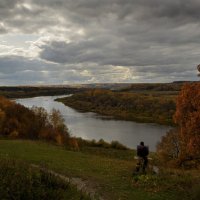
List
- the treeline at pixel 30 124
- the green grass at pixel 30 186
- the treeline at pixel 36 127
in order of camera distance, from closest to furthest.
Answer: the green grass at pixel 30 186 → the treeline at pixel 36 127 → the treeline at pixel 30 124

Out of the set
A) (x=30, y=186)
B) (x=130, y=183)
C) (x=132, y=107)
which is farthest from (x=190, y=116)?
(x=132, y=107)

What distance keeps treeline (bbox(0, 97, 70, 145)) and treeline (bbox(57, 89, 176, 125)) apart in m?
47.2

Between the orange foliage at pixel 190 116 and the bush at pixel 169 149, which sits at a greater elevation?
the orange foliage at pixel 190 116

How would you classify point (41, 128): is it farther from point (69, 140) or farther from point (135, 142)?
point (135, 142)

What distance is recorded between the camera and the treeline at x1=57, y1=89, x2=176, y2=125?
384 ft

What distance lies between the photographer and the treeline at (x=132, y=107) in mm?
117031

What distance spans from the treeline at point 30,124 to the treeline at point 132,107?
155 ft

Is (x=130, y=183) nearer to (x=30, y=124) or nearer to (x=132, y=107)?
(x=30, y=124)

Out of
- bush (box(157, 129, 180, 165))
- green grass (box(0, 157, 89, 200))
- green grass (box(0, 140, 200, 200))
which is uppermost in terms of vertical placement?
green grass (box(0, 157, 89, 200))

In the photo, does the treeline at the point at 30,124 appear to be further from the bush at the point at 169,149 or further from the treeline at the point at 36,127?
the bush at the point at 169,149

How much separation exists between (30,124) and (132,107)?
86.3m

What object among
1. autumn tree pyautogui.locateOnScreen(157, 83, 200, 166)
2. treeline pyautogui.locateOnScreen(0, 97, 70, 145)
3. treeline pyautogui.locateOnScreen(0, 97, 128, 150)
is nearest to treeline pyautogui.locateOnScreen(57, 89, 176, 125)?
treeline pyautogui.locateOnScreen(0, 97, 128, 150)

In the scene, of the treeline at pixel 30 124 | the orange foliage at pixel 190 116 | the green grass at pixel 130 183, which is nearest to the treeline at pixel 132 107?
the treeline at pixel 30 124

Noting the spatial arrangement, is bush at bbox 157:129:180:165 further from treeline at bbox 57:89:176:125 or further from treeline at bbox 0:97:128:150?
treeline at bbox 57:89:176:125
